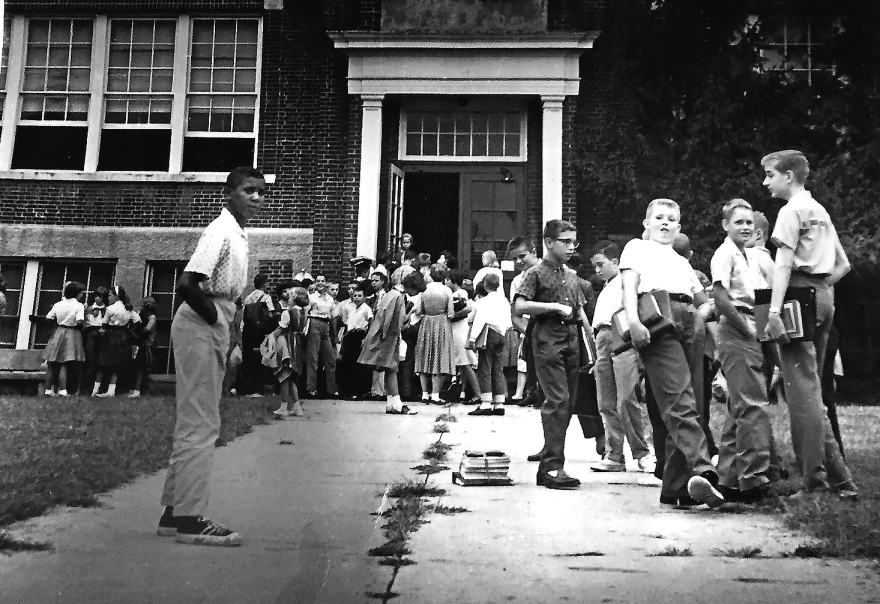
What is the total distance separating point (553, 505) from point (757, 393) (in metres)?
1.19

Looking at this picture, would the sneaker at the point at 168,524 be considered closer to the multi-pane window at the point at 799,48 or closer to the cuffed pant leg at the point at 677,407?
the cuffed pant leg at the point at 677,407

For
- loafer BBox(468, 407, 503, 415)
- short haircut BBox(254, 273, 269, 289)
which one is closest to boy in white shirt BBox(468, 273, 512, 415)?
loafer BBox(468, 407, 503, 415)

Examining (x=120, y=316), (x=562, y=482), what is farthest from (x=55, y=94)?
(x=562, y=482)

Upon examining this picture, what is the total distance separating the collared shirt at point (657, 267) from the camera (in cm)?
446

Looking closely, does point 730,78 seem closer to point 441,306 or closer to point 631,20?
point 631,20

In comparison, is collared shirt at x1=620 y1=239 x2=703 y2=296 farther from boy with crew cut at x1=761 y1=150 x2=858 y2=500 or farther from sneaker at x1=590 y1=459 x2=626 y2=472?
sneaker at x1=590 y1=459 x2=626 y2=472

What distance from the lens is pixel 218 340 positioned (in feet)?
12.2

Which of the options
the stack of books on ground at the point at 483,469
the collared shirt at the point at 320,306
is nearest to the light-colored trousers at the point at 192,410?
the stack of books on ground at the point at 483,469

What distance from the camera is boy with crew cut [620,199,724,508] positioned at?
14.4 ft

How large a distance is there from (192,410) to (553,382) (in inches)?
87.1

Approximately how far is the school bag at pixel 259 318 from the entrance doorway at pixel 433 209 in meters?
5.42

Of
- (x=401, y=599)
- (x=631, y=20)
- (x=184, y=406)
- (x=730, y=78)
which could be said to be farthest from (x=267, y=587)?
(x=631, y=20)

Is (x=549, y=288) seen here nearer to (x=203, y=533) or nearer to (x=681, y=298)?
(x=681, y=298)

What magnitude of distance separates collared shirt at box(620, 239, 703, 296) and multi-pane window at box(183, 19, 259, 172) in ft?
8.02
